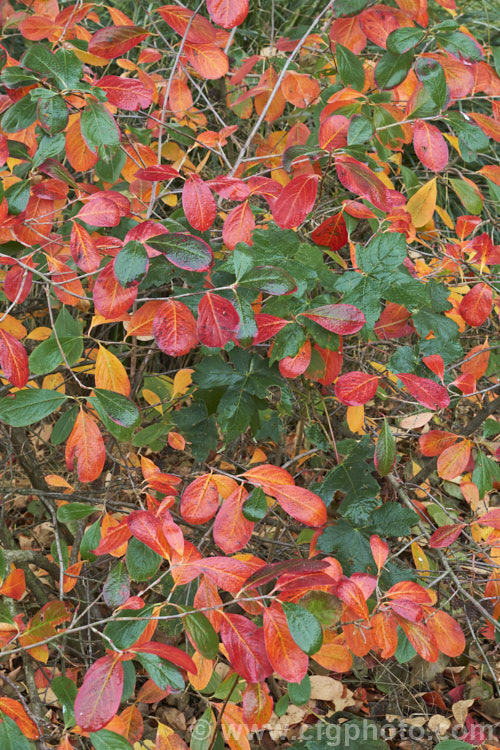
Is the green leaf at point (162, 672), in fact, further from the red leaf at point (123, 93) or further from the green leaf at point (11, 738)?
the red leaf at point (123, 93)

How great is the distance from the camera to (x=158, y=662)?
0.67 metres

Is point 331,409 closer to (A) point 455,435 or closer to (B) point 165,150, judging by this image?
(A) point 455,435

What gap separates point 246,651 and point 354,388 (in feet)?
1.35

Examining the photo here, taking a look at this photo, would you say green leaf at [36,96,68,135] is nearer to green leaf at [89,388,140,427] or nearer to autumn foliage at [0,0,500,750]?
autumn foliage at [0,0,500,750]

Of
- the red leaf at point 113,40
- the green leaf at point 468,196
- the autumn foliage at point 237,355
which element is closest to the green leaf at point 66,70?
the autumn foliage at point 237,355

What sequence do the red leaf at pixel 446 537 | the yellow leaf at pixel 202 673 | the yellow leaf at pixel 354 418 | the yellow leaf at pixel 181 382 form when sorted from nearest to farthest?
the yellow leaf at pixel 202 673, the red leaf at pixel 446 537, the yellow leaf at pixel 354 418, the yellow leaf at pixel 181 382

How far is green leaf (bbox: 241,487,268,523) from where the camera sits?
90 centimetres

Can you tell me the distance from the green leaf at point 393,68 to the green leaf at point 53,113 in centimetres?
55

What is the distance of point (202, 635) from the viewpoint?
725 mm

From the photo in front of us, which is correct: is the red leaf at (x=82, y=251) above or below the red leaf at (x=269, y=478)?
above

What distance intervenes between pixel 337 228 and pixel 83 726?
86cm

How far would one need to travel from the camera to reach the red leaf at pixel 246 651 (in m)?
0.72

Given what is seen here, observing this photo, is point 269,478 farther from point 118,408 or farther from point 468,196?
point 468,196

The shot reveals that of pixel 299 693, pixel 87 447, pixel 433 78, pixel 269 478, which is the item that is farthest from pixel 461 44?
pixel 299 693
